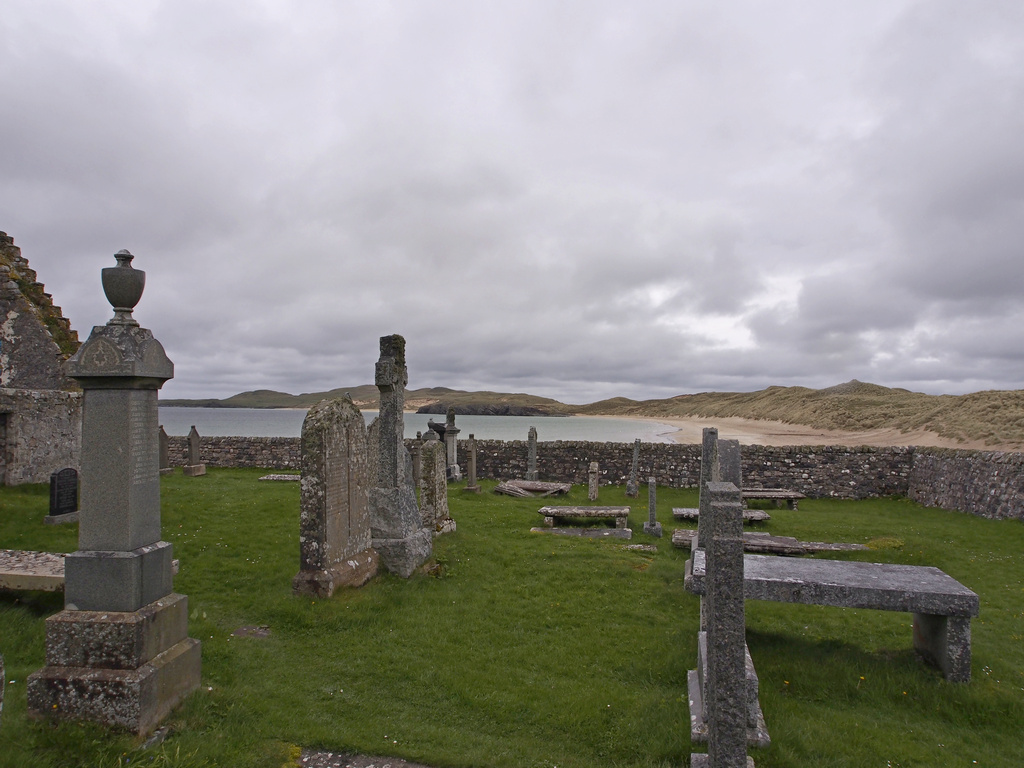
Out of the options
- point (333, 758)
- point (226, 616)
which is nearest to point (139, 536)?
point (333, 758)

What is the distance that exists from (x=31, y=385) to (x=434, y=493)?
9.91 meters

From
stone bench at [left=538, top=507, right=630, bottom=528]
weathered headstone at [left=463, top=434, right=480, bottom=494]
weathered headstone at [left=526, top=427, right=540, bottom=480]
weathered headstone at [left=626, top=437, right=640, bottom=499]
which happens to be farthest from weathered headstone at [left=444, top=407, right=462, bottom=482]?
stone bench at [left=538, top=507, right=630, bottom=528]

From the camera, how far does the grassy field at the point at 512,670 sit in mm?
4145

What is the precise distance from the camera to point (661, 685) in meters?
5.26

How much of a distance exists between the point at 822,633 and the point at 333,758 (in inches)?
216

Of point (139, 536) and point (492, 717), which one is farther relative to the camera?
point (492, 717)

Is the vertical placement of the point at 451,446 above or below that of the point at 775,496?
above

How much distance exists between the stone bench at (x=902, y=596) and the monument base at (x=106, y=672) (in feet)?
15.1

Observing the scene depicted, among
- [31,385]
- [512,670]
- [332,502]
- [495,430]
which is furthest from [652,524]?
[495,430]

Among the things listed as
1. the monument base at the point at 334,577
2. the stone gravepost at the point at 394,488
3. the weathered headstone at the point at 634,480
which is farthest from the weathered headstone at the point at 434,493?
the weathered headstone at the point at 634,480

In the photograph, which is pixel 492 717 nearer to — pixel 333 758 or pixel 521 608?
pixel 333 758

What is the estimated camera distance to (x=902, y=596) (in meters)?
5.36

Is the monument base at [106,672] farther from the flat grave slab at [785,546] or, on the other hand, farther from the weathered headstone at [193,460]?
the weathered headstone at [193,460]

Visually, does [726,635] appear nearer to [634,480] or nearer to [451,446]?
[634,480]
